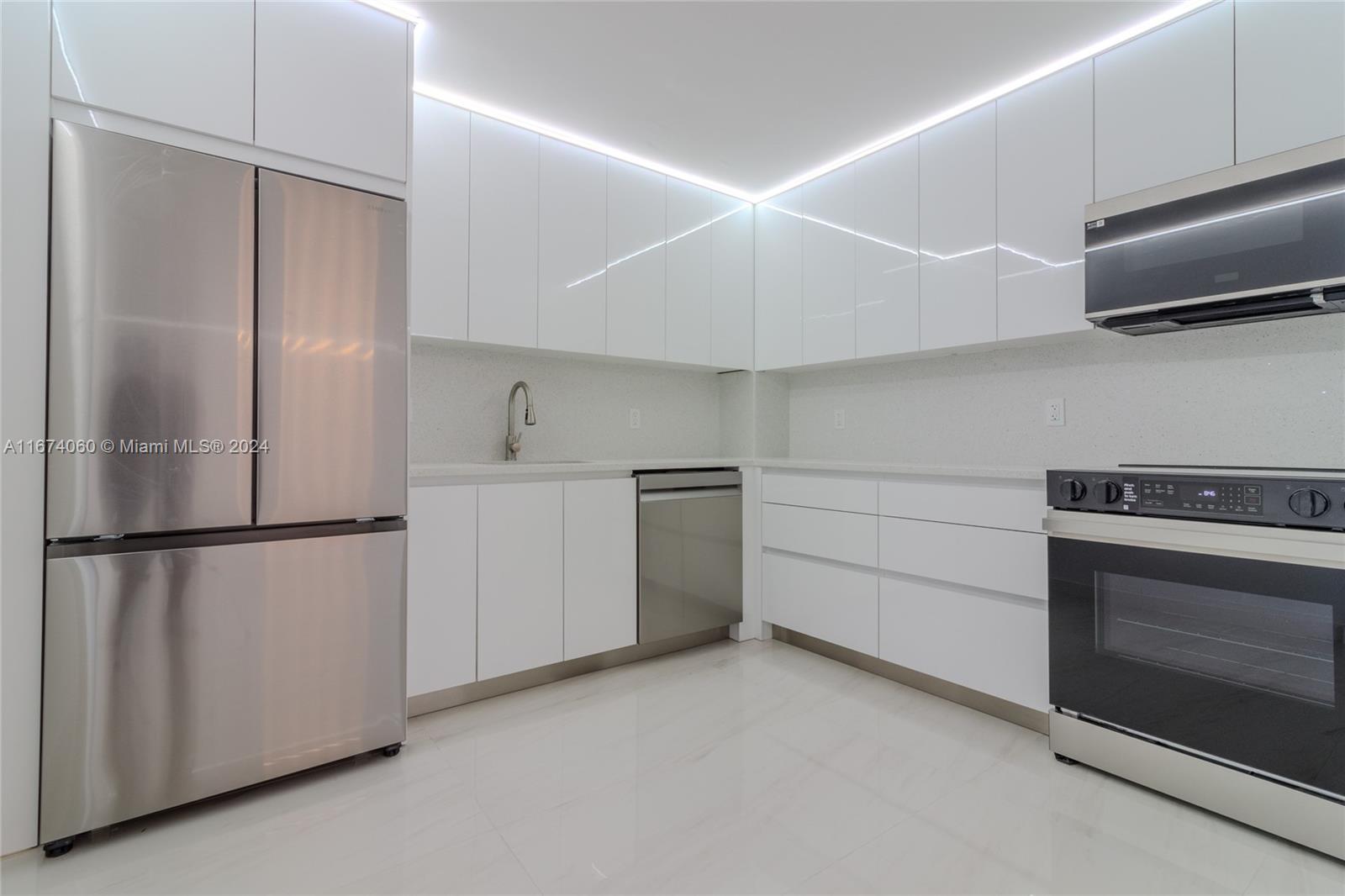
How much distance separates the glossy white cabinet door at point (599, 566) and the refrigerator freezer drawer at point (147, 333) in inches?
48.0

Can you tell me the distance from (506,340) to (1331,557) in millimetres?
2734

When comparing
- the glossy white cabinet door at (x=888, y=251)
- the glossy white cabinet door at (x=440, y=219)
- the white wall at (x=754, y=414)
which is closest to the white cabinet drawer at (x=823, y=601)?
the white wall at (x=754, y=414)

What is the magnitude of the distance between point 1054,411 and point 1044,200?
2.77ft

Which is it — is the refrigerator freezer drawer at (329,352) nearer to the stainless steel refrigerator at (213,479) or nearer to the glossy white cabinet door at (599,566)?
the stainless steel refrigerator at (213,479)

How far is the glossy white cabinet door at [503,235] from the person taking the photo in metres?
2.66

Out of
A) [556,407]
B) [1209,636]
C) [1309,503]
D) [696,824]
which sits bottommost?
[696,824]

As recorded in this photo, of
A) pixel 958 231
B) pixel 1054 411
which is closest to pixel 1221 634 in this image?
pixel 1054 411

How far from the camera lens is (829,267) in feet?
10.5

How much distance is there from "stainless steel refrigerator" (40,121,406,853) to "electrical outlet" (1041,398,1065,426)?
2.53 metres

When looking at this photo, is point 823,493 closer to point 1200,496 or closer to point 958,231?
point 958,231

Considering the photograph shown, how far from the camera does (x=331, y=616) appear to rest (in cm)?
188

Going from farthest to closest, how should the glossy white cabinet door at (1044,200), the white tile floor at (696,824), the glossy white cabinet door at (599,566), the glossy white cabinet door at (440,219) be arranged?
the glossy white cabinet door at (599,566) < the glossy white cabinet door at (440,219) < the glossy white cabinet door at (1044,200) < the white tile floor at (696,824)

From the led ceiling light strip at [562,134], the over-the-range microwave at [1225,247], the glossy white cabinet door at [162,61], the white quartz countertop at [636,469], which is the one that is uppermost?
the led ceiling light strip at [562,134]

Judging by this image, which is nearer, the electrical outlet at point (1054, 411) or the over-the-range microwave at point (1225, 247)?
the over-the-range microwave at point (1225, 247)
